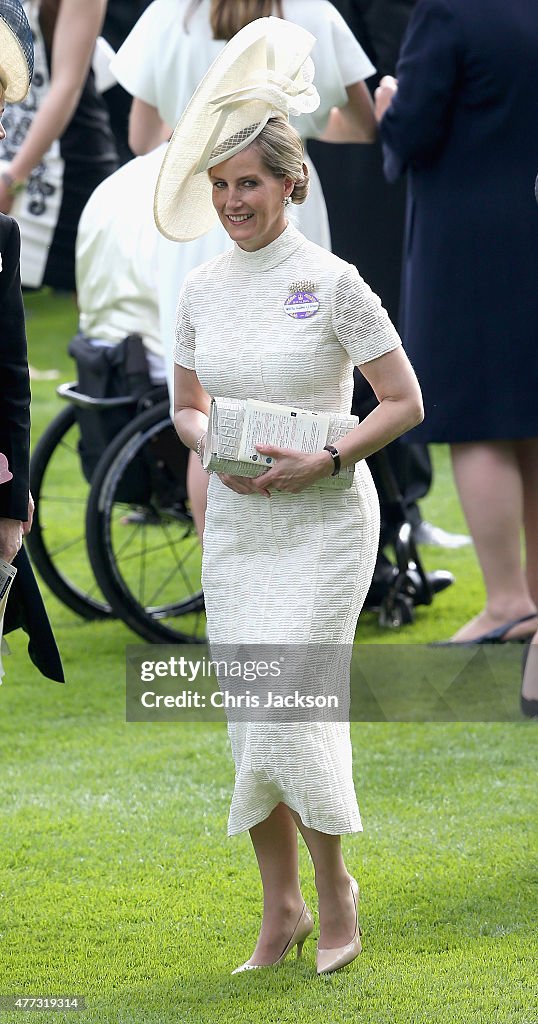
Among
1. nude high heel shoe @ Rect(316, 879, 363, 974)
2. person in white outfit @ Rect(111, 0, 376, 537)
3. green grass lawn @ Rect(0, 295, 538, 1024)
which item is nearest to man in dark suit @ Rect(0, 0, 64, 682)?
green grass lawn @ Rect(0, 295, 538, 1024)

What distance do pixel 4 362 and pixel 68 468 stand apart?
5.07 m

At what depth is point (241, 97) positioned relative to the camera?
8.57 feet

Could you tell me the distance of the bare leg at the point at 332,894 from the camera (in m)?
2.67

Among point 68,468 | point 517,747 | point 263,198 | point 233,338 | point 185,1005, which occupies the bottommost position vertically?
point 68,468

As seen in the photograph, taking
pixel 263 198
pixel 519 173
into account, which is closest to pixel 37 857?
pixel 263 198

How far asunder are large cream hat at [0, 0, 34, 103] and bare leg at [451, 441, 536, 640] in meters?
2.06

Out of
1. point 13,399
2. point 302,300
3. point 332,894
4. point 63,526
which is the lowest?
point 63,526

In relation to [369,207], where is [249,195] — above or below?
above

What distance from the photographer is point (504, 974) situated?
8.63 ft

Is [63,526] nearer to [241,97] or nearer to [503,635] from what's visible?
[503,635]

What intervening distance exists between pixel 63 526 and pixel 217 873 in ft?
11.4

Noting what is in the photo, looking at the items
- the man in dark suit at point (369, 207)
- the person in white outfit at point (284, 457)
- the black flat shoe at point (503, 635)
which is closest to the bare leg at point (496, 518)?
the black flat shoe at point (503, 635)

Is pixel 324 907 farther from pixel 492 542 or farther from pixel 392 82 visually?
pixel 392 82

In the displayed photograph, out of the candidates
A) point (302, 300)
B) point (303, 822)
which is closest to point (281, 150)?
point (302, 300)
